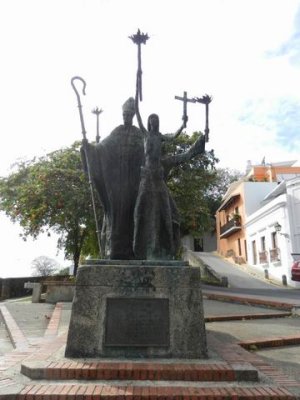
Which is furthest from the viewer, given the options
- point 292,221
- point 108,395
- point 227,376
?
point 292,221

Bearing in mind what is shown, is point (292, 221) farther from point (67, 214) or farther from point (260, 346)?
point (260, 346)

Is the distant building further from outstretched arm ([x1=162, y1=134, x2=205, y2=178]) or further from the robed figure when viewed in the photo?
the robed figure

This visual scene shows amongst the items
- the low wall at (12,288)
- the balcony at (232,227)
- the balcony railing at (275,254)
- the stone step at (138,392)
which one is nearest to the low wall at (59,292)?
the low wall at (12,288)

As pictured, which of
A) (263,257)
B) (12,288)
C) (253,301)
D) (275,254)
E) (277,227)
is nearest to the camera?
(253,301)

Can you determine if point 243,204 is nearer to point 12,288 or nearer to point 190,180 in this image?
point 190,180

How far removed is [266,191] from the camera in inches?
1284

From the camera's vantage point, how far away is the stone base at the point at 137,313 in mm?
4434

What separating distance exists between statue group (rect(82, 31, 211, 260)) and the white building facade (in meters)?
18.8

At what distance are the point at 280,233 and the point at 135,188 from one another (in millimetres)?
20209

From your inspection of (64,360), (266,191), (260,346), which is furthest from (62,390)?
(266,191)

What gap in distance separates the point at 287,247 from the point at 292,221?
60.5 inches

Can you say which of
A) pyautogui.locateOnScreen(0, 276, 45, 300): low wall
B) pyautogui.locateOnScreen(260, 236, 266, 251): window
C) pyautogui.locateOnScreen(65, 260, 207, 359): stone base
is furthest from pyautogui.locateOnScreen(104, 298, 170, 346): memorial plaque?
pyautogui.locateOnScreen(260, 236, 266, 251): window

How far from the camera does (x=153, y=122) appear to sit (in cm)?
574

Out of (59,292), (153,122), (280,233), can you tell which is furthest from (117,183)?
(280,233)
